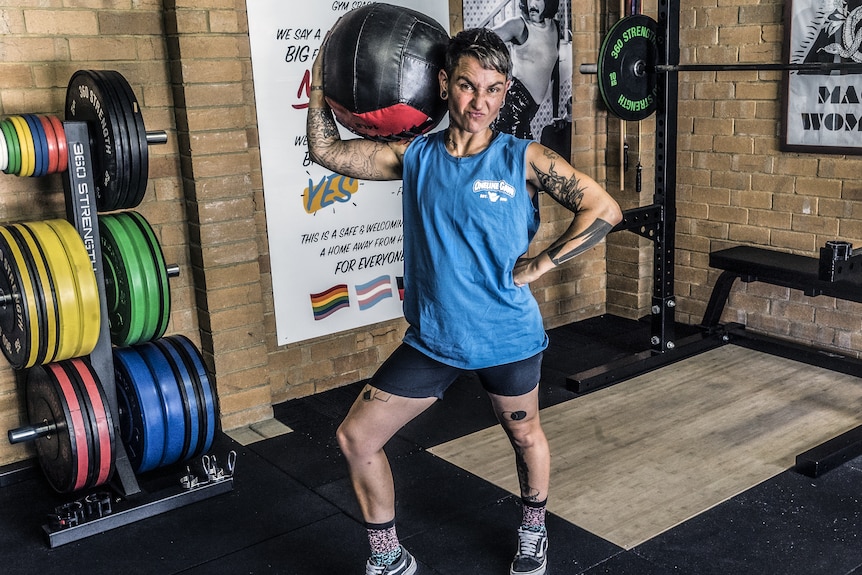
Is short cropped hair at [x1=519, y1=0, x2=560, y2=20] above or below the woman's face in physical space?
above

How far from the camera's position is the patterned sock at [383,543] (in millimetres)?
2115

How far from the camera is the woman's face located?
1.92 meters

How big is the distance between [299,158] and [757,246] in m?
2.16

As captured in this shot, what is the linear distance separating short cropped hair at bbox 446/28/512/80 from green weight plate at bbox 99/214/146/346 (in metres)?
1.24

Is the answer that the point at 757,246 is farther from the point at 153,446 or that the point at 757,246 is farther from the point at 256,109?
the point at 153,446

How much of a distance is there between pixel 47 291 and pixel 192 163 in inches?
32.2

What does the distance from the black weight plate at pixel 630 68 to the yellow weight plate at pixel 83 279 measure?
6.67ft

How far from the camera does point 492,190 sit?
1926mm

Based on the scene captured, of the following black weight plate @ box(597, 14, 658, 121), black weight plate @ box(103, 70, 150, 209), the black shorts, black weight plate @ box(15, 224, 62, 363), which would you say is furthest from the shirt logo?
black weight plate @ box(597, 14, 658, 121)

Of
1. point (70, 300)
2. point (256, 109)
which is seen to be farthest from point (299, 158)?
point (70, 300)

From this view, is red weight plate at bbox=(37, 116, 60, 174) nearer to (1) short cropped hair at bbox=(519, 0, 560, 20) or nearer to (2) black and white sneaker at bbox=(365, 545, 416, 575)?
(2) black and white sneaker at bbox=(365, 545, 416, 575)

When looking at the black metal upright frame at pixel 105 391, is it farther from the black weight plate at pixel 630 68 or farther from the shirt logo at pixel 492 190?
the black weight plate at pixel 630 68

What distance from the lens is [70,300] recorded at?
8.17 ft

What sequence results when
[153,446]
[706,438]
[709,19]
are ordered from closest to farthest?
[153,446] < [706,438] < [709,19]
